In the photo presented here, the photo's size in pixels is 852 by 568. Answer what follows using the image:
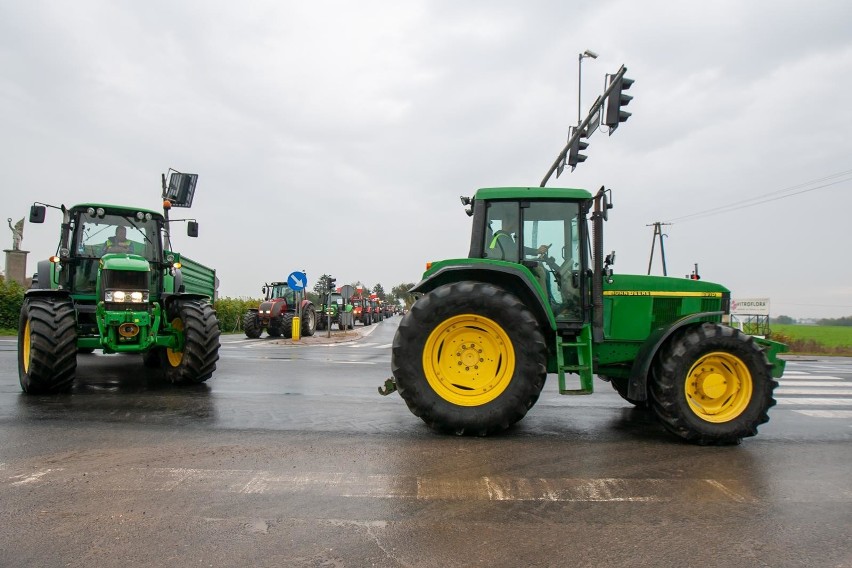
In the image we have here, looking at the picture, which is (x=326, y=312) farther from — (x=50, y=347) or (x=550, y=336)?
(x=550, y=336)

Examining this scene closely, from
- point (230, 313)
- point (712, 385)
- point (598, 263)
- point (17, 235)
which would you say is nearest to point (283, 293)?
point (230, 313)

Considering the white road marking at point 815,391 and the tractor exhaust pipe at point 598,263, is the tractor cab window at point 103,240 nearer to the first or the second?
the tractor exhaust pipe at point 598,263

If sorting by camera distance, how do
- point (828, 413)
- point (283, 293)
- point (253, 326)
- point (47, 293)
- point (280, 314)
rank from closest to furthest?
point (828, 413) → point (47, 293) → point (253, 326) → point (280, 314) → point (283, 293)

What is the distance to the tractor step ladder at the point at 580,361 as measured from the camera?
5.21 metres

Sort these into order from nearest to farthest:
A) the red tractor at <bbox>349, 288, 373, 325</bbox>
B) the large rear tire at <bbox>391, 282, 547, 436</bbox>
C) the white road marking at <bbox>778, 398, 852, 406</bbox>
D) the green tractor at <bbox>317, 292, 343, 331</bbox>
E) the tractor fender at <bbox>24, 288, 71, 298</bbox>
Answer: the large rear tire at <bbox>391, 282, 547, 436</bbox> → the tractor fender at <bbox>24, 288, 71, 298</bbox> → the white road marking at <bbox>778, 398, 852, 406</bbox> → the green tractor at <bbox>317, 292, 343, 331</bbox> → the red tractor at <bbox>349, 288, 373, 325</bbox>

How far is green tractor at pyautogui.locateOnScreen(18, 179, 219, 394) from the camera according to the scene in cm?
695

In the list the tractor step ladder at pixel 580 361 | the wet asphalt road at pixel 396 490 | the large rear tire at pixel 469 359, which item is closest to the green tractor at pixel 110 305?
the wet asphalt road at pixel 396 490

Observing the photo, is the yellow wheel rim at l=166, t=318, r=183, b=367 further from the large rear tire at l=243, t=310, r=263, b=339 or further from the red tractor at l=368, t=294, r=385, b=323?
the red tractor at l=368, t=294, r=385, b=323

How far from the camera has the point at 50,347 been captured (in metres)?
6.82

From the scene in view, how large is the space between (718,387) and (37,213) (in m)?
8.68

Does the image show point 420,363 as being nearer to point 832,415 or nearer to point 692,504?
point 692,504

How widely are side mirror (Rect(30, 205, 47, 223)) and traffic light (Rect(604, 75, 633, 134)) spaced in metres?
8.64

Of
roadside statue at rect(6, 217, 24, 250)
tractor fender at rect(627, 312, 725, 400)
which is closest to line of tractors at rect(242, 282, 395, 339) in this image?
roadside statue at rect(6, 217, 24, 250)

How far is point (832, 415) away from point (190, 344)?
822cm
